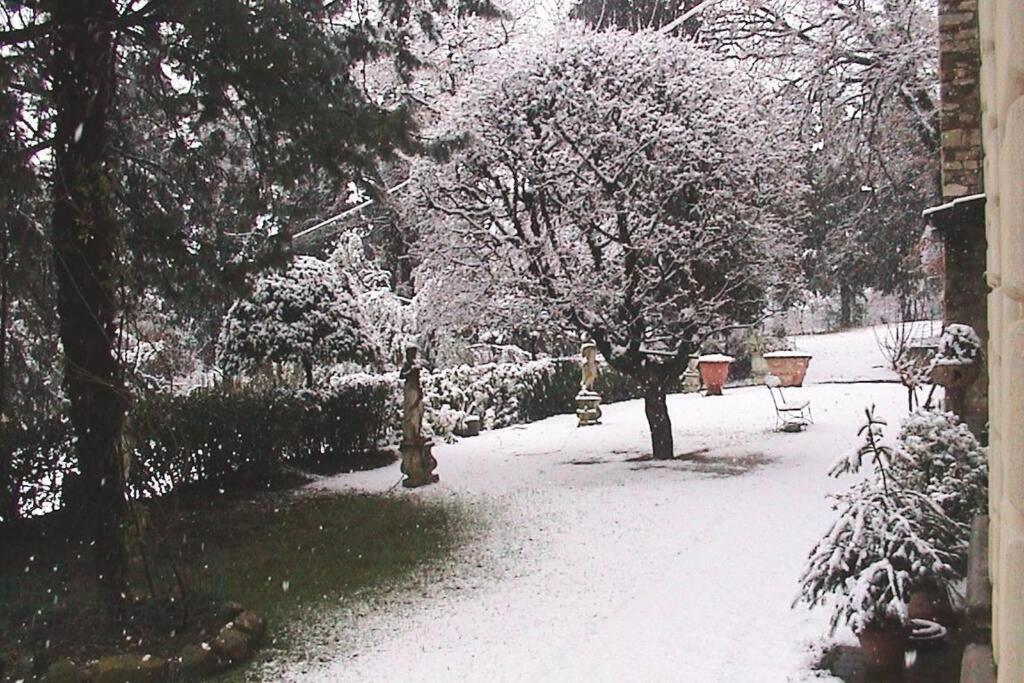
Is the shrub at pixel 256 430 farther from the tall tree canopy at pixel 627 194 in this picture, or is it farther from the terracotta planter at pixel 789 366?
the terracotta planter at pixel 789 366

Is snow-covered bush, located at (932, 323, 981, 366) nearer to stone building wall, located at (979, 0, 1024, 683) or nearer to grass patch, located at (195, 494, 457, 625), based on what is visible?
grass patch, located at (195, 494, 457, 625)

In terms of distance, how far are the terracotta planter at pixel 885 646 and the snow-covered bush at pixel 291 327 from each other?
8.81m

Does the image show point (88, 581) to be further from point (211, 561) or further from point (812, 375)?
point (812, 375)

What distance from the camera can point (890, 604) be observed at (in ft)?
14.4

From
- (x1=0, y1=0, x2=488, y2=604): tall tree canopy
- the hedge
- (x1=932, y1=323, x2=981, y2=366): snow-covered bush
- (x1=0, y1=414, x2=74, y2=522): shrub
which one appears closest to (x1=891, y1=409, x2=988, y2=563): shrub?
(x1=932, y1=323, x2=981, y2=366): snow-covered bush

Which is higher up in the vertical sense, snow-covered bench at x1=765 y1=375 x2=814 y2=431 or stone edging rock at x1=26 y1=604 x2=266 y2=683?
snow-covered bench at x1=765 y1=375 x2=814 y2=431

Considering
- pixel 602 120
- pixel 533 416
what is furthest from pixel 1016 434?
pixel 533 416

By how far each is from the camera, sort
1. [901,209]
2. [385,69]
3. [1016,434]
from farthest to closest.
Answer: [901,209] < [385,69] < [1016,434]

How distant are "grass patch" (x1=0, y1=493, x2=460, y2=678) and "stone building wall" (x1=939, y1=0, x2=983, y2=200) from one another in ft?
17.9

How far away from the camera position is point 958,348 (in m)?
6.82

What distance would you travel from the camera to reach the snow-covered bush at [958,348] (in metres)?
6.78

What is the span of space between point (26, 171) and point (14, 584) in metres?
3.02

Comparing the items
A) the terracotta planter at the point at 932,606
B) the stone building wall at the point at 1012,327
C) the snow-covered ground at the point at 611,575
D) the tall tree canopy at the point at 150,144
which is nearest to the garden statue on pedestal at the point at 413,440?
the snow-covered ground at the point at 611,575

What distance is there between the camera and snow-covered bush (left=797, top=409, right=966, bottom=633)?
175 inches
